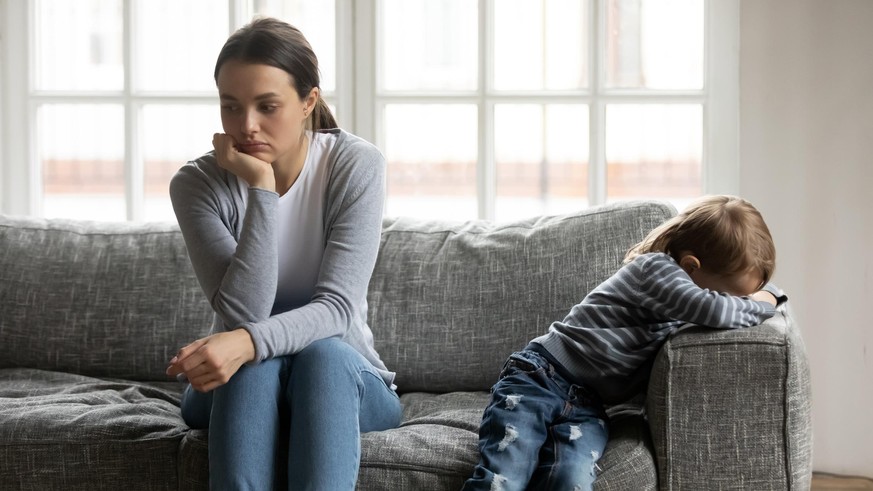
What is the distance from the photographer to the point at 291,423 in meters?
1.74

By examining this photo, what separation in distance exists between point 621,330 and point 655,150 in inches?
47.5

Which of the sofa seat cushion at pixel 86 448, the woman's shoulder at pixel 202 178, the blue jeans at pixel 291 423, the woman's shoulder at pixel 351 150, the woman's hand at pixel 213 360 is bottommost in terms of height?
the sofa seat cushion at pixel 86 448

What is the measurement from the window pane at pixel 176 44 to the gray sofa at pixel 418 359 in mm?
659

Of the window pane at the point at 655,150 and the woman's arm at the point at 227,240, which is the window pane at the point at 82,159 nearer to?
the woman's arm at the point at 227,240

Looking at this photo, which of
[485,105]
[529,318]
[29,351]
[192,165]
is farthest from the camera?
[485,105]

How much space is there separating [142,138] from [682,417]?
2052 mm

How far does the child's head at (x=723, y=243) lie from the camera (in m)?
1.92

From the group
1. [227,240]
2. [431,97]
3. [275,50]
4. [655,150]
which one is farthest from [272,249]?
[655,150]

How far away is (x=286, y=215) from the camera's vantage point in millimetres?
2059

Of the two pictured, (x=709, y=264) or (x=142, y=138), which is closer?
(x=709, y=264)

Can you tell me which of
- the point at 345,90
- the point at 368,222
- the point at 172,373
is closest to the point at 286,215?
the point at 368,222

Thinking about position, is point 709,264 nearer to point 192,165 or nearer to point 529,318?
point 529,318

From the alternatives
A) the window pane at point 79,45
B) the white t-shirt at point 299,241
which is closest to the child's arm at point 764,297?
the white t-shirt at point 299,241

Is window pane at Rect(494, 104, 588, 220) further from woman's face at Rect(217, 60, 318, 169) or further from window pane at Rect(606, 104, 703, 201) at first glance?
woman's face at Rect(217, 60, 318, 169)
